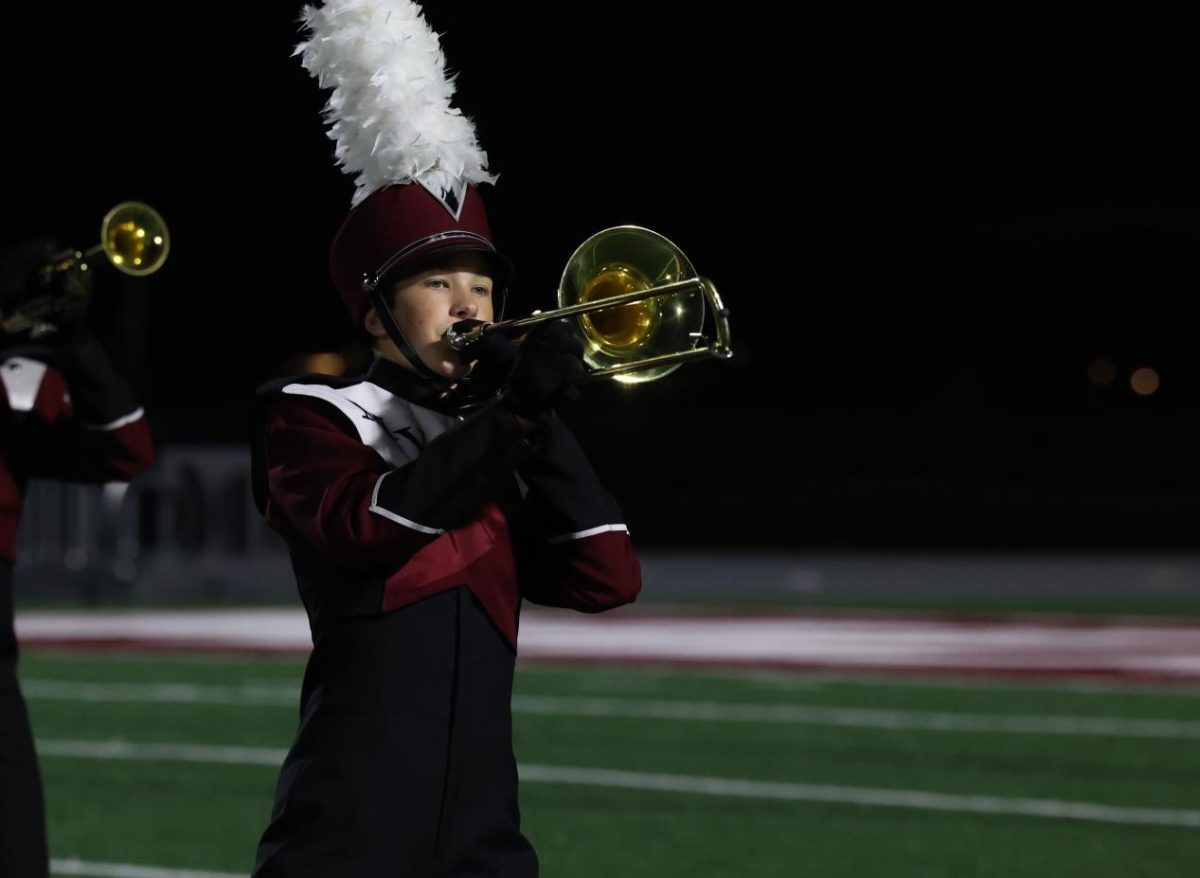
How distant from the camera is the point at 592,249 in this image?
316 cm

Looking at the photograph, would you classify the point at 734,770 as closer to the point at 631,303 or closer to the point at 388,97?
the point at 631,303

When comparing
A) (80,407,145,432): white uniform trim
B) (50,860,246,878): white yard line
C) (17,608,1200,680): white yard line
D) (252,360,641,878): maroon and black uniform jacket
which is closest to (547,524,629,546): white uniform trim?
(252,360,641,878): maroon and black uniform jacket

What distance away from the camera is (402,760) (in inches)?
113

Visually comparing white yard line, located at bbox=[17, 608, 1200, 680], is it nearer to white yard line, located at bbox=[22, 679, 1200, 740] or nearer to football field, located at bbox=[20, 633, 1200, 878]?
football field, located at bbox=[20, 633, 1200, 878]

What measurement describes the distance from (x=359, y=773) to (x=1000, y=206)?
27.7 meters

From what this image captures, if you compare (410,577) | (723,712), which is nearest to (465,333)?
(410,577)

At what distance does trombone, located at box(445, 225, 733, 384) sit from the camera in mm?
2990

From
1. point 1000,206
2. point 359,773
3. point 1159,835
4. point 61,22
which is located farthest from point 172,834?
point 1000,206

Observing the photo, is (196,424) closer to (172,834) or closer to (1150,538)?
(1150,538)

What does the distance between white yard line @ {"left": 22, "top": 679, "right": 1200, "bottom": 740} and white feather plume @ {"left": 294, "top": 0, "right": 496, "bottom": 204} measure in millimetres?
6289

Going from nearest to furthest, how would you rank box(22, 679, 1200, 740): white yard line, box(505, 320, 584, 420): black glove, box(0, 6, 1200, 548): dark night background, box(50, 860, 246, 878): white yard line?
box(505, 320, 584, 420): black glove < box(50, 860, 246, 878): white yard line < box(22, 679, 1200, 740): white yard line < box(0, 6, 1200, 548): dark night background

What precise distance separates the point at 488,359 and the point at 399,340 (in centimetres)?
24

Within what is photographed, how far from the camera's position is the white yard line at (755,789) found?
6.76 m

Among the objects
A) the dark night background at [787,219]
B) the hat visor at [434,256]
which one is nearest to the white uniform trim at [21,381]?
the hat visor at [434,256]
